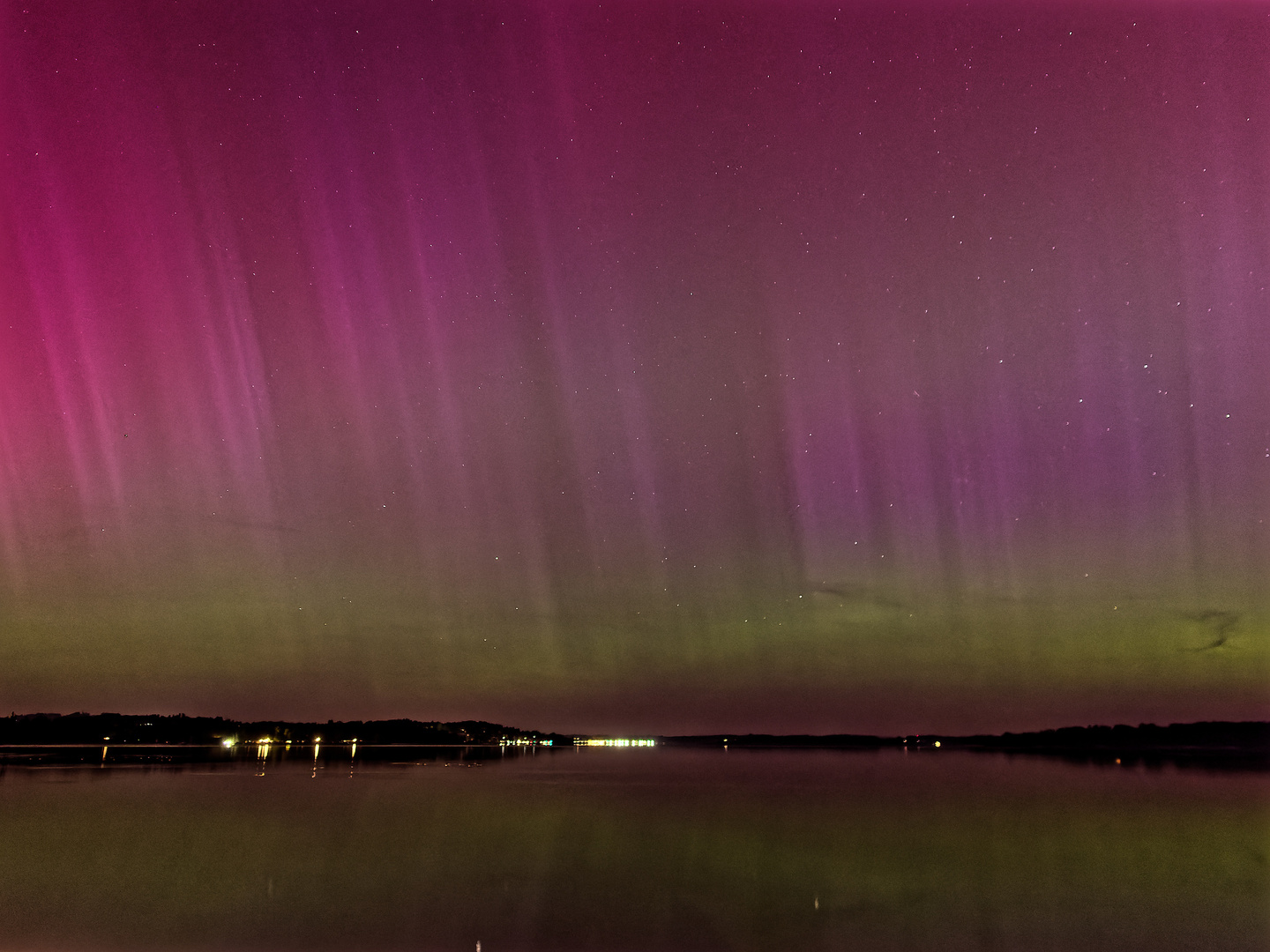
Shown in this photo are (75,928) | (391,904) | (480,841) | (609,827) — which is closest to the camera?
(75,928)

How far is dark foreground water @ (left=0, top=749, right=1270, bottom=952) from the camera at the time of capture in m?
17.5

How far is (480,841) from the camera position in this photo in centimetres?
2948

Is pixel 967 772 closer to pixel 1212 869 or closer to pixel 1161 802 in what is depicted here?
pixel 1161 802

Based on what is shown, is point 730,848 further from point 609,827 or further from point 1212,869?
point 1212,869

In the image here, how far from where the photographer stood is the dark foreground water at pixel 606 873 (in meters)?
17.5

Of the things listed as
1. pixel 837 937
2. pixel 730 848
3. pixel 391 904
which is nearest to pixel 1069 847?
pixel 730 848

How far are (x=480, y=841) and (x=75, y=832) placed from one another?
485 inches

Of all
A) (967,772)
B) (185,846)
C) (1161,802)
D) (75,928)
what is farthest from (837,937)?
(967,772)

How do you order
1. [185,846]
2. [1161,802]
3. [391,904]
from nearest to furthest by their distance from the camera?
[391,904] → [185,846] → [1161,802]

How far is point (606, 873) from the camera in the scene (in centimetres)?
2406

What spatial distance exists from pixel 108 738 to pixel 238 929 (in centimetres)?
18277

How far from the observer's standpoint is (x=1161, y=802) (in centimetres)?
5378

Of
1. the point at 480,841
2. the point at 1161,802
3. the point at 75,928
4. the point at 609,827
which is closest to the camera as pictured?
the point at 75,928

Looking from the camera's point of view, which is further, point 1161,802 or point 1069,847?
point 1161,802
